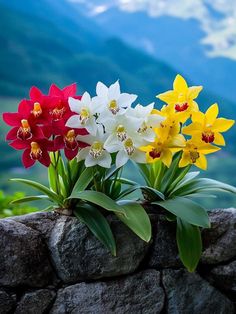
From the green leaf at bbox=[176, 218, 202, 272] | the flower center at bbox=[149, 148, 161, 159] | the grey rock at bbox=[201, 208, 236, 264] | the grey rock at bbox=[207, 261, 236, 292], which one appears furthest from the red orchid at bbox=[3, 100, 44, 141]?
the grey rock at bbox=[207, 261, 236, 292]

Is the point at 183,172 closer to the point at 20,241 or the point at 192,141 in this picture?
the point at 192,141

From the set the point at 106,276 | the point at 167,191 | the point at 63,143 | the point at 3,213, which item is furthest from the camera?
the point at 3,213

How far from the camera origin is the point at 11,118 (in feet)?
5.21

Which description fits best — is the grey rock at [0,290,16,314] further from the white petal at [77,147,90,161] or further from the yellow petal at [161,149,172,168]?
the yellow petal at [161,149,172,168]

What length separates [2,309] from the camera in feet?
5.33

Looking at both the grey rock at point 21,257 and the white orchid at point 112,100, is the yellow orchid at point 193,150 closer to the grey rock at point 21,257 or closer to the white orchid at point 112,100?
the white orchid at point 112,100

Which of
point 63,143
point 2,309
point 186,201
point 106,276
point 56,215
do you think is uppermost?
point 63,143

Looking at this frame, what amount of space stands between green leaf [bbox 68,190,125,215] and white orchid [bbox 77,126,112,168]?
86 mm

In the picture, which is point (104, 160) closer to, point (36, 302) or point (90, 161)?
point (90, 161)

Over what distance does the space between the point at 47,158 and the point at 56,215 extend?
0.23 meters

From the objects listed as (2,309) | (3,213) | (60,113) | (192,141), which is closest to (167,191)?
(192,141)

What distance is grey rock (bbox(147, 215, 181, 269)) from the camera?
1.74 m

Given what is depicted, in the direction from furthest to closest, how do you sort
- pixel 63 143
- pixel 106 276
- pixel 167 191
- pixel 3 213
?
1. pixel 3 213
2. pixel 167 191
3. pixel 106 276
4. pixel 63 143

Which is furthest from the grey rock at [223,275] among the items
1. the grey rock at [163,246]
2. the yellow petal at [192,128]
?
the yellow petal at [192,128]
